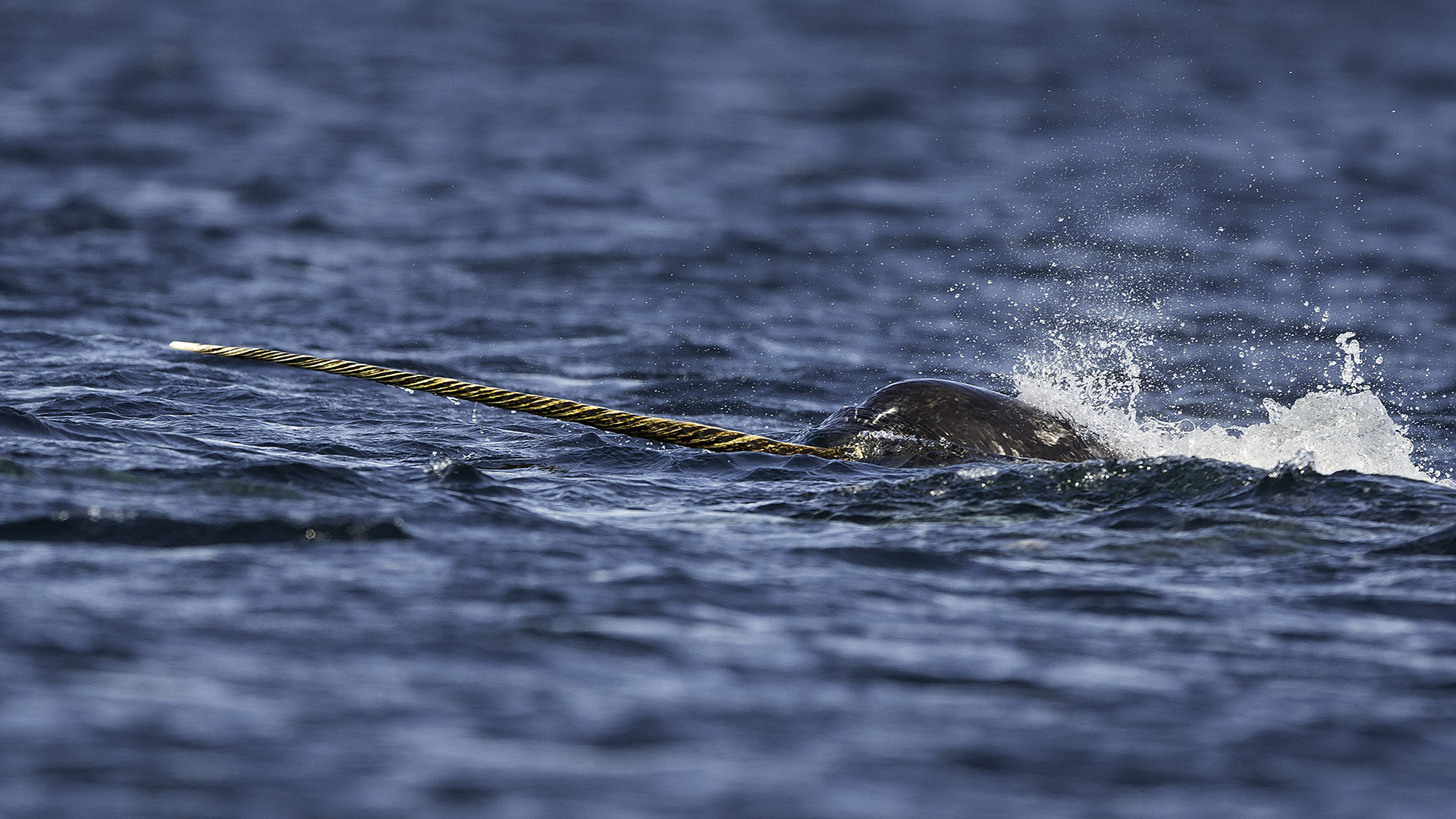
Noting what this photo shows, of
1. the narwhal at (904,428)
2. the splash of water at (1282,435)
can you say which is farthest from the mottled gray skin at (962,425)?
the splash of water at (1282,435)

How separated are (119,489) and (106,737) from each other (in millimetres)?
2269

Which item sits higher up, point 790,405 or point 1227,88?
point 1227,88

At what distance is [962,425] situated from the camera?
23.3ft

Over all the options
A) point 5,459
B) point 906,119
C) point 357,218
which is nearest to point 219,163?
point 357,218

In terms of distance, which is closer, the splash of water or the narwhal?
the narwhal

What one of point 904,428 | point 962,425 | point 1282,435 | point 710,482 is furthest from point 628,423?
point 1282,435

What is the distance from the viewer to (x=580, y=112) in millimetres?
23172

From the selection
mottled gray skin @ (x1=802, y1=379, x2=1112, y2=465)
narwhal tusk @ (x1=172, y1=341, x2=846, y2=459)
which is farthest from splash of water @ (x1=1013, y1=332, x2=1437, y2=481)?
narwhal tusk @ (x1=172, y1=341, x2=846, y2=459)

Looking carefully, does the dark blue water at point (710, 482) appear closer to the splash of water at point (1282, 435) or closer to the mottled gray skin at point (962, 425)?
the splash of water at point (1282, 435)

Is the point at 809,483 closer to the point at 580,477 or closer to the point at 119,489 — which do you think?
the point at 580,477

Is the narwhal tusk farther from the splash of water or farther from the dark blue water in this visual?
the splash of water

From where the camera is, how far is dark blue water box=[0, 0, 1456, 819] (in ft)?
12.8

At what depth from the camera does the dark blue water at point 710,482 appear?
391 centimetres

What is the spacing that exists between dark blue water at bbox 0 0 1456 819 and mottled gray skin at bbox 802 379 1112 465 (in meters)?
0.30
